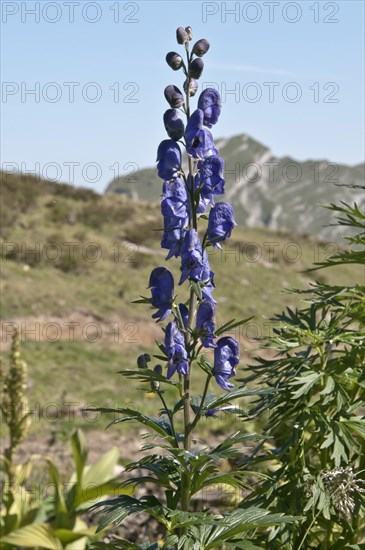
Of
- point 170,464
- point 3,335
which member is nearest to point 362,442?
point 170,464

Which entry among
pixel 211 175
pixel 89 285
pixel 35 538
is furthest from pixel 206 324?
pixel 89 285

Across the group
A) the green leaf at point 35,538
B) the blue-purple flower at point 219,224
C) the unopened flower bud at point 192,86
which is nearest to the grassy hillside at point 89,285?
the green leaf at point 35,538

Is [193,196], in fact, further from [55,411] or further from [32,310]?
[32,310]

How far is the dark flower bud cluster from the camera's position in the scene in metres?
2.48

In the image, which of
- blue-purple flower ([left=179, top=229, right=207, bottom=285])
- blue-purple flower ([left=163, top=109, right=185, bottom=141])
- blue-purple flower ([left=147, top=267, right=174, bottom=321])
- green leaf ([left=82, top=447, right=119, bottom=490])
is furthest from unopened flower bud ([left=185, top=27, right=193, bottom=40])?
green leaf ([left=82, top=447, right=119, bottom=490])

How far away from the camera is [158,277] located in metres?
2.57

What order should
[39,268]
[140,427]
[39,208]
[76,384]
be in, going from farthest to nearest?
[39,208]
[39,268]
[76,384]
[140,427]

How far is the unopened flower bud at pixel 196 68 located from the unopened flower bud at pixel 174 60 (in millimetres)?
39

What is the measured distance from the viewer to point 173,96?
8.34ft

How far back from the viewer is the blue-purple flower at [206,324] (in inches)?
98.3

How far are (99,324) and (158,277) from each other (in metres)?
12.2

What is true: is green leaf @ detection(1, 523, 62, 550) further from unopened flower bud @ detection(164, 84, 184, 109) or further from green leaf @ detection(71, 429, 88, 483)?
unopened flower bud @ detection(164, 84, 184, 109)

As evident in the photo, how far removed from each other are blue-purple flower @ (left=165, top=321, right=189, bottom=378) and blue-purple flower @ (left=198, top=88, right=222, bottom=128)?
0.71 m

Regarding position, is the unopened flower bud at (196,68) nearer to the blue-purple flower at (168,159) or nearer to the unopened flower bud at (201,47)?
the unopened flower bud at (201,47)
